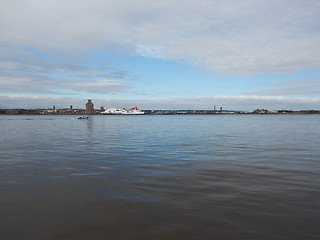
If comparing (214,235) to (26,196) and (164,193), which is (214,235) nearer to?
(164,193)

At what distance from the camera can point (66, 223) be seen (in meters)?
7.11

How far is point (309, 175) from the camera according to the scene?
1270 cm

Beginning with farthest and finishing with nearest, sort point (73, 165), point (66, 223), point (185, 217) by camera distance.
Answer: point (73, 165) → point (185, 217) → point (66, 223)

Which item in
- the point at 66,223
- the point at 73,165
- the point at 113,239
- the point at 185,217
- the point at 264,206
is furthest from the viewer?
the point at 73,165

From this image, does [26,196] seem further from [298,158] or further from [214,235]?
[298,158]

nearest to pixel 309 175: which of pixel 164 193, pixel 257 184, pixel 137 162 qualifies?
pixel 257 184

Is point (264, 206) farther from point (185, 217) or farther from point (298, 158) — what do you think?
point (298, 158)

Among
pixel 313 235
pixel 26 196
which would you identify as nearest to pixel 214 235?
pixel 313 235

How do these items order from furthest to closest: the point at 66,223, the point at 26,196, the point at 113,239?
the point at 26,196
the point at 66,223
the point at 113,239

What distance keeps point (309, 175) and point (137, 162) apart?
11.0 m

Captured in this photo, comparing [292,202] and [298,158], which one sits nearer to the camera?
[292,202]

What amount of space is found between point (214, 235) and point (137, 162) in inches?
425

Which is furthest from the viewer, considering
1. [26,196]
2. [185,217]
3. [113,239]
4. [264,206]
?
[26,196]

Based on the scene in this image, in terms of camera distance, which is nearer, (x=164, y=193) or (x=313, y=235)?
(x=313, y=235)
